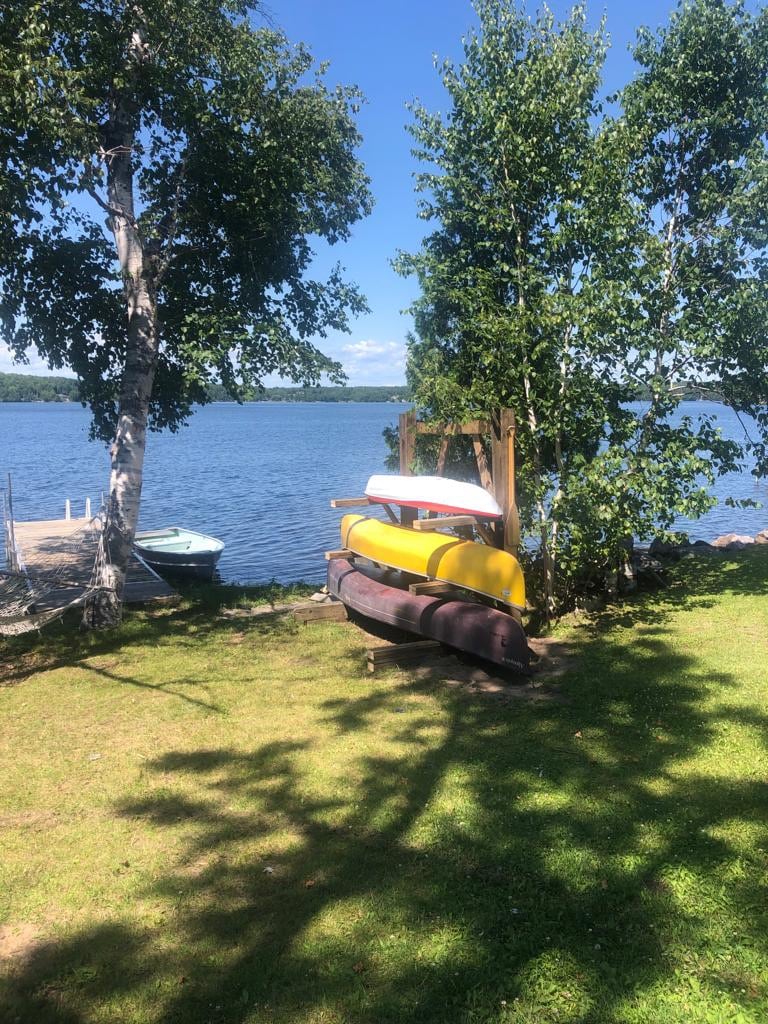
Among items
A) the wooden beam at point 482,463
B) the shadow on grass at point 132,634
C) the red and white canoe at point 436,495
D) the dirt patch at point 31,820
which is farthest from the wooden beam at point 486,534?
the dirt patch at point 31,820

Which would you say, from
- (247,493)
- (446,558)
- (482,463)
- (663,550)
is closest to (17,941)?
(446,558)

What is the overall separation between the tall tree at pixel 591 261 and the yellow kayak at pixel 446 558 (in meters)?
1.39

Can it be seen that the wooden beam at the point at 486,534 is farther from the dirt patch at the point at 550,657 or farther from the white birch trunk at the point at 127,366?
the white birch trunk at the point at 127,366

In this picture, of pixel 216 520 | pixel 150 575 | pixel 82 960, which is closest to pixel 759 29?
pixel 82 960

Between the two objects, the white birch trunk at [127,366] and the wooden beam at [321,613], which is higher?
the white birch trunk at [127,366]

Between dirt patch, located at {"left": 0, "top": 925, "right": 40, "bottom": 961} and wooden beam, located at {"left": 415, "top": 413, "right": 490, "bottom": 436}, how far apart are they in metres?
8.34

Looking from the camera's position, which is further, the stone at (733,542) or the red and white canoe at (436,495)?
the stone at (733,542)

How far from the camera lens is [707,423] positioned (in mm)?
10555

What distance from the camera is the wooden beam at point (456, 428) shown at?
10.7m

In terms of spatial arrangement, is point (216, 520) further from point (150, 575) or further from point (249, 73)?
point (249, 73)

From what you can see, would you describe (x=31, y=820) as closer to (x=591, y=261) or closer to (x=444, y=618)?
(x=444, y=618)

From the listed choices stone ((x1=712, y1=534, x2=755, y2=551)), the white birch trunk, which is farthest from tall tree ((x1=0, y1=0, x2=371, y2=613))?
stone ((x1=712, y1=534, x2=755, y2=551))

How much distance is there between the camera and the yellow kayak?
30.4ft

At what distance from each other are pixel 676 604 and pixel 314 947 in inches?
368
